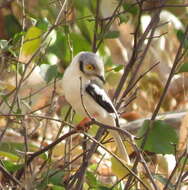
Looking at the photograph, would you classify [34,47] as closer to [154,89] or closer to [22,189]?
[22,189]

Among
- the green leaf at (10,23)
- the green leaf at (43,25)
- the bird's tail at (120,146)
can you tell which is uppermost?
the green leaf at (43,25)

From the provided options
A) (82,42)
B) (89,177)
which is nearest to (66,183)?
(89,177)

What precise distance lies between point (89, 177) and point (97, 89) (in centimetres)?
41

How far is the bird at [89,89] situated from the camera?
299 cm

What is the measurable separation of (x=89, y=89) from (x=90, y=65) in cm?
11

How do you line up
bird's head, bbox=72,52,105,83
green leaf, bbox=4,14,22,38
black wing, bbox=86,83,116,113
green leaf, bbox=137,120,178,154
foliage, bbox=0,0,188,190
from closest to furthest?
foliage, bbox=0,0,188,190 → green leaf, bbox=137,120,178,154 → black wing, bbox=86,83,116,113 → bird's head, bbox=72,52,105,83 → green leaf, bbox=4,14,22,38

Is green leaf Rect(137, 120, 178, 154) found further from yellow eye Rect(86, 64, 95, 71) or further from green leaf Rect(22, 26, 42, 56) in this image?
green leaf Rect(22, 26, 42, 56)

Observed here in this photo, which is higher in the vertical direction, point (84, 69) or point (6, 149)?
point (84, 69)

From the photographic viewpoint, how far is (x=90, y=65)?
3057 millimetres

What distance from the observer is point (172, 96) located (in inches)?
227

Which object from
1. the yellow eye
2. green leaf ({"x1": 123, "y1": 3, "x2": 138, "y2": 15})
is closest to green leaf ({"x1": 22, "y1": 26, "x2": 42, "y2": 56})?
the yellow eye

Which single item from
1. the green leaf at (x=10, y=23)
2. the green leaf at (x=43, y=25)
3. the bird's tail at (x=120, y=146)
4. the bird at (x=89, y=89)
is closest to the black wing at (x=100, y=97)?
the bird at (x=89, y=89)

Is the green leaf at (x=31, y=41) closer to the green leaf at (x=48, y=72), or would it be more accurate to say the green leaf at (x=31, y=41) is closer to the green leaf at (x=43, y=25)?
the green leaf at (x=43, y=25)

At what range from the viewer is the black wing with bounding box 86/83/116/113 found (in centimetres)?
294
